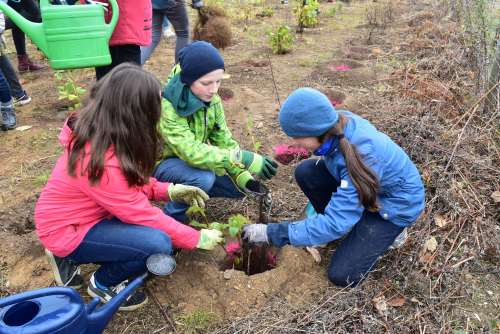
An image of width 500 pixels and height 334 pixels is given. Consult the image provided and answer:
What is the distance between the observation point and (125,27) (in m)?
2.57

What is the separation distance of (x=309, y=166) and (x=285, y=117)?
667mm

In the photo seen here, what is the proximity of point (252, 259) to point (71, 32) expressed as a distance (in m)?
2.03

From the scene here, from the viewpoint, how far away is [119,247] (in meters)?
1.61

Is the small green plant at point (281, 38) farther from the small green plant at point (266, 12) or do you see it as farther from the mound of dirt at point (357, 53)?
the small green plant at point (266, 12)

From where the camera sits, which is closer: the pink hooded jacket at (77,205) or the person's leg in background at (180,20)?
the pink hooded jacket at (77,205)

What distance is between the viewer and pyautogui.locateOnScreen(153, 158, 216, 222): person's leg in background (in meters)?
2.09

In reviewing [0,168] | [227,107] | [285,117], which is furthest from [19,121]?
[285,117]

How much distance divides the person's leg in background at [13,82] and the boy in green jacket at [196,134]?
2.37 meters

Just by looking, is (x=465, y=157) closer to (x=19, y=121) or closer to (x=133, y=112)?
(x=133, y=112)

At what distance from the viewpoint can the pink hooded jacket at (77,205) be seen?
1.48 m

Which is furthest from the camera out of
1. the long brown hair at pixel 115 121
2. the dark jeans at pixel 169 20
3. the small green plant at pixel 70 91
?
the dark jeans at pixel 169 20

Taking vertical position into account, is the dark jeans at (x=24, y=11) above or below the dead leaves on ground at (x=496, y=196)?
above

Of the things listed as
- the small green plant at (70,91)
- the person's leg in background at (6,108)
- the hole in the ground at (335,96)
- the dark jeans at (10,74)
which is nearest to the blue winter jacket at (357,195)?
the hole in the ground at (335,96)

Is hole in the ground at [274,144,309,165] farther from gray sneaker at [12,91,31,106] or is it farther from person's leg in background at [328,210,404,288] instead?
gray sneaker at [12,91,31,106]
